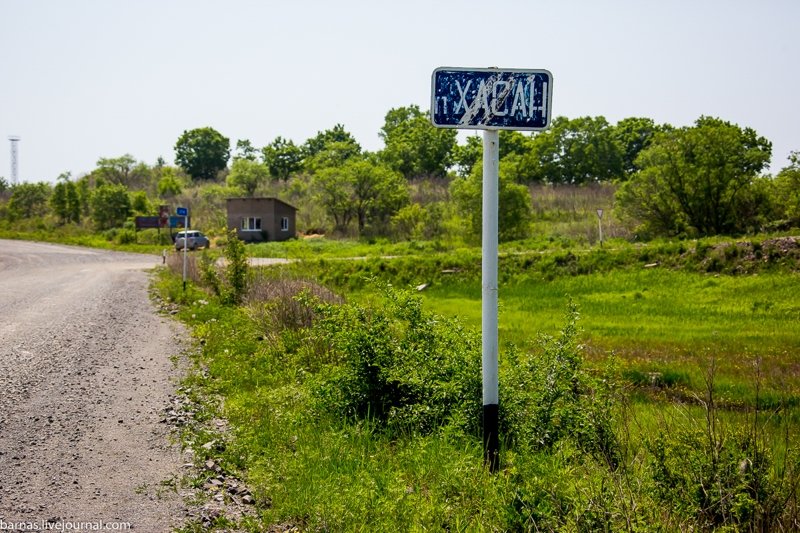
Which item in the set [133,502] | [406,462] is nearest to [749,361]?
[406,462]

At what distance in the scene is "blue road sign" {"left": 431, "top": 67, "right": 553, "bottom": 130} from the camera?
17.9 feet

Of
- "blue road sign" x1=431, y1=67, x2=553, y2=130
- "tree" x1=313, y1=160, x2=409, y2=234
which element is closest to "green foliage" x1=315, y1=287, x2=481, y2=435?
"blue road sign" x1=431, y1=67, x2=553, y2=130

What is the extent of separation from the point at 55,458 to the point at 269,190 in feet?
260

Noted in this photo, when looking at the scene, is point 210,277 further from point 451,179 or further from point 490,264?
point 451,179

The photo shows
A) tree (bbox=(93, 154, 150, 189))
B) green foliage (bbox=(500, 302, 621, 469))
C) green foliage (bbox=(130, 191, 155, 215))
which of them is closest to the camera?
green foliage (bbox=(500, 302, 621, 469))

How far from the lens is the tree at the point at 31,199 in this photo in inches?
3094

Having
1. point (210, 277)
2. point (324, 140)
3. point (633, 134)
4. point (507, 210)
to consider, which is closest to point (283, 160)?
point (324, 140)

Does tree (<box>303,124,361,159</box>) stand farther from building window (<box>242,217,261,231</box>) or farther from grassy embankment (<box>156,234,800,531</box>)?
grassy embankment (<box>156,234,800,531</box>)

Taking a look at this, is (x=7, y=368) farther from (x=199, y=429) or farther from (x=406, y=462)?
(x=406, y=462)

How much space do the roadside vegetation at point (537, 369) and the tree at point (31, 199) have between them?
45876mm

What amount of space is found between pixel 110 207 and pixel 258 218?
19.6m

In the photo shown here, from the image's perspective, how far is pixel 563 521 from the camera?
4625 mm

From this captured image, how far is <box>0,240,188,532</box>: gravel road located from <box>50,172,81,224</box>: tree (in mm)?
59545

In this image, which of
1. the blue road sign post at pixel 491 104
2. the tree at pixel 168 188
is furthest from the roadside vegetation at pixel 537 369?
the tree at pixel 168 188
